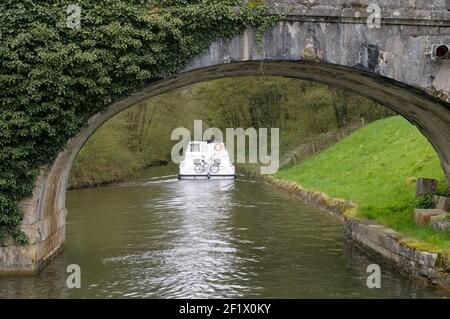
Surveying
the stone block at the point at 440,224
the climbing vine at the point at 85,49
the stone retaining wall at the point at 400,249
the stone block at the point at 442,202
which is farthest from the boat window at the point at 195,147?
the climbing vine at the point at 85,49

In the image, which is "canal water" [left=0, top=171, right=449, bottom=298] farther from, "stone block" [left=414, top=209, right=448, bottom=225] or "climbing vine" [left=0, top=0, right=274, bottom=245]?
"climbing vine" [left=0, top=0, right=274, bottom=245]

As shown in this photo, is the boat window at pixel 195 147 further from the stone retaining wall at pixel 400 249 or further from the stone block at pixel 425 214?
the stone block at pixel 425 214

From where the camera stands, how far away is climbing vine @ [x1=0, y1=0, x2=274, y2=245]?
997cm

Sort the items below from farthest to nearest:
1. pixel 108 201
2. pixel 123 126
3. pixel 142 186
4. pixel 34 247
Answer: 1. pixel 123 126
2. pixel 142 186
3. pixel 108 201
4. pixel 34 247

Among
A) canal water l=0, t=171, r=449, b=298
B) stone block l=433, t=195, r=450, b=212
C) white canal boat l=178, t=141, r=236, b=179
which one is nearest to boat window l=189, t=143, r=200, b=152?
white canal boat l=178, t=141, r=236, b=179

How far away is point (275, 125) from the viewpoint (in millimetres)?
39000

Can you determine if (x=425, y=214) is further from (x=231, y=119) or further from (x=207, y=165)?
(x=231, y=119)

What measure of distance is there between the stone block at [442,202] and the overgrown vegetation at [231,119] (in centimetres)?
1975

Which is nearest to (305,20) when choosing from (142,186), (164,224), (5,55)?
(5,55)

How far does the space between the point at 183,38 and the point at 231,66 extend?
4.02ft

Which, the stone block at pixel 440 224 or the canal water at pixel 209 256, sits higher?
the stone block at pixel 440 224

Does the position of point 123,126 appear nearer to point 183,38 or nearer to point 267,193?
point 267,193

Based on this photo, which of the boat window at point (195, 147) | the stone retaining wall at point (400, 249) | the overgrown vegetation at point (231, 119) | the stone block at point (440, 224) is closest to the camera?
the stone retaining wall at point (400, 249)

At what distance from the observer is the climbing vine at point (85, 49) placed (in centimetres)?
997
